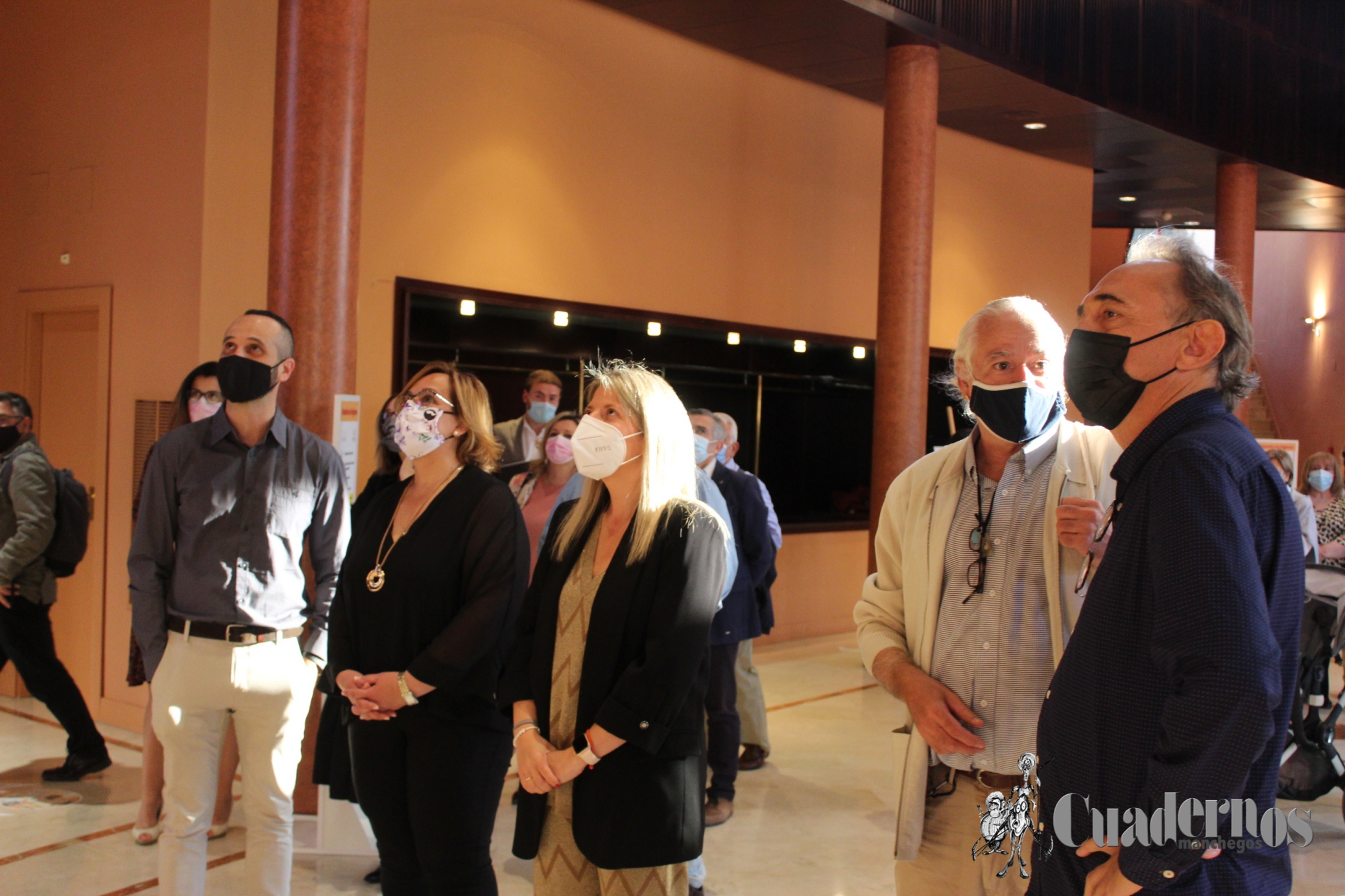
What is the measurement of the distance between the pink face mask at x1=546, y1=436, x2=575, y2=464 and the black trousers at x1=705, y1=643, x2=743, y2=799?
41.2 inches

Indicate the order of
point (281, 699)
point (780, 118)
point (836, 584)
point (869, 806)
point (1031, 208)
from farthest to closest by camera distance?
point (1031, 208)
point (836, 584)
point (780, 118)
point (869, 806)
point (281, 699)

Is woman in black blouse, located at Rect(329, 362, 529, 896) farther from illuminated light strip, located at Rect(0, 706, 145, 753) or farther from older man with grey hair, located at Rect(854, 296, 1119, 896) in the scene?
illuminated light strip, located at Rect(0, 706, 145, 753)

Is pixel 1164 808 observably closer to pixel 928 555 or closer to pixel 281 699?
pixel 928 555

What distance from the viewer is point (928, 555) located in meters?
2.40

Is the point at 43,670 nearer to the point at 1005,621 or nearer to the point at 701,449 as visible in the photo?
the point at 701,449

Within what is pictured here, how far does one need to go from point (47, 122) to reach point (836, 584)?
683cm

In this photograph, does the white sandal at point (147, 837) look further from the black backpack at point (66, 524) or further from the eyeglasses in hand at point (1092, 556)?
the eyeglasses in hand at point (1092, 556)

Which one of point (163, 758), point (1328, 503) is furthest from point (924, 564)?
point (1328, 503)

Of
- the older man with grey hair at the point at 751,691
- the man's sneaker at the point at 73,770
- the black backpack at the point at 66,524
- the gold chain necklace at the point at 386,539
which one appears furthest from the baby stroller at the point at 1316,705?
the black backpack at the point at 66,524

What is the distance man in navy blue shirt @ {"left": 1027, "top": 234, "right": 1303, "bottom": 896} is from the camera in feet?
4.95

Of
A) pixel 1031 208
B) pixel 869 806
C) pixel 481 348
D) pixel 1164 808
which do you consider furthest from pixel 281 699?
pixel 1031 208

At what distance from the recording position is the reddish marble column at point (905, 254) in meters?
8.23

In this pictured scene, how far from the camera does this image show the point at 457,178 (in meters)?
7.16

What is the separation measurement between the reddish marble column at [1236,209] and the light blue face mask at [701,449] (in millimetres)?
8694
